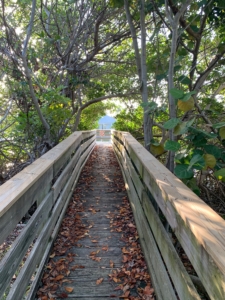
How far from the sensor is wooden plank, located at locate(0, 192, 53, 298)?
53.6 inches

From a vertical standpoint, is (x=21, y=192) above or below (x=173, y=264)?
above

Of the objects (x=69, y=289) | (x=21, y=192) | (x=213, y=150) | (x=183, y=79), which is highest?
(x=183, y=79)

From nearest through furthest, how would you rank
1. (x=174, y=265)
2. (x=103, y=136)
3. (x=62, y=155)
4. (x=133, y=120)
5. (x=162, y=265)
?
1. (x=174, y=265)
2. (x=162, y=265)
3. (x=62, y=155)
4. (x=133, y=120)
5. (x=103, y=136)

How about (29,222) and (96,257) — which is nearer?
(29,222)

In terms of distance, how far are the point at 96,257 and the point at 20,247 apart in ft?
4.08

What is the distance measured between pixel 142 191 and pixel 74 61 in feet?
18.2

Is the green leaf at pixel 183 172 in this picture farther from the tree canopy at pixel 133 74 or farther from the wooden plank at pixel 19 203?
the wooden plank at pixel 19 203

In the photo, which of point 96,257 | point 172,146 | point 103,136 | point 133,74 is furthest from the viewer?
point 103,136

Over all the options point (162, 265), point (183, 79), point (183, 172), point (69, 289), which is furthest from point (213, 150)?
point (69, 289)

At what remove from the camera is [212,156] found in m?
2.08

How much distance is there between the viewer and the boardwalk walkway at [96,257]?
2.20 metres

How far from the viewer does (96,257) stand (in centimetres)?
268

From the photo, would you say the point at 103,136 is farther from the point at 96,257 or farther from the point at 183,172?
the point at 183,172

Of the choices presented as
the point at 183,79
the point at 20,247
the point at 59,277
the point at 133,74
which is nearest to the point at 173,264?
the point at 20,247
